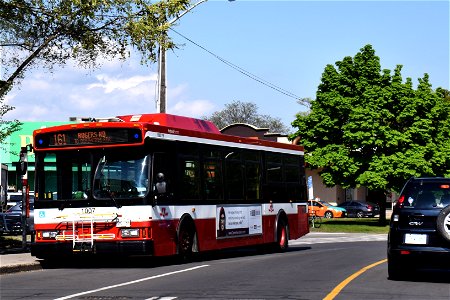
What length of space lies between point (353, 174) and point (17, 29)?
34842 mm

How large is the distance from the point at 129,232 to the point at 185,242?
6.83 feet

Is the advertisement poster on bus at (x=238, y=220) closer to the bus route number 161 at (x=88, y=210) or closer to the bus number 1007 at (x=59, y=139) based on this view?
the bus route number 161 at (x=88, y=210)

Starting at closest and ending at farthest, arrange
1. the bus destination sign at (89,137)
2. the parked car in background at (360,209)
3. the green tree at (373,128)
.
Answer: the bus destination sign at (89,137)
the green tree at (373,128)
the parked car in background at (360,209)

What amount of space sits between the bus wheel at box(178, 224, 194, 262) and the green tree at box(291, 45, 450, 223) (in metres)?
34.3

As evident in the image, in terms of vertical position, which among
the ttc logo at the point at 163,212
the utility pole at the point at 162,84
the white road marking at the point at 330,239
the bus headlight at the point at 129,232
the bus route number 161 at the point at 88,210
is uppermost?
the utility pole at the point at 162,84

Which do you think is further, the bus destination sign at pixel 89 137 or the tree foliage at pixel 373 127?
the tree foliage at pixel 373 127

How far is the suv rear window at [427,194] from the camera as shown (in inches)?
590

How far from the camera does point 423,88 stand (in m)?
56.6

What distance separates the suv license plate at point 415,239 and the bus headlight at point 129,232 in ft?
20.3

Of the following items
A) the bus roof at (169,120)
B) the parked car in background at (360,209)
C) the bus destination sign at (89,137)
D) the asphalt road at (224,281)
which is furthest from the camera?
the parked car in background at (360,209)

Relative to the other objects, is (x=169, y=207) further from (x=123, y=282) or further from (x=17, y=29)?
(x=17, y=29)

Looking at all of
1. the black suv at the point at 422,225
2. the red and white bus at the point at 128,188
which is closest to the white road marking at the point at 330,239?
the red and white bus at the point at 128,188

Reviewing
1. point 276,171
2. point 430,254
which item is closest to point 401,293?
point 430,254

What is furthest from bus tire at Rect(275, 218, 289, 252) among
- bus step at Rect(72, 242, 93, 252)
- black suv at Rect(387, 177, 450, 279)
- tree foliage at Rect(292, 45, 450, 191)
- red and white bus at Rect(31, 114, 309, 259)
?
tree foliage at Rect(292, 45, 450, 191)
